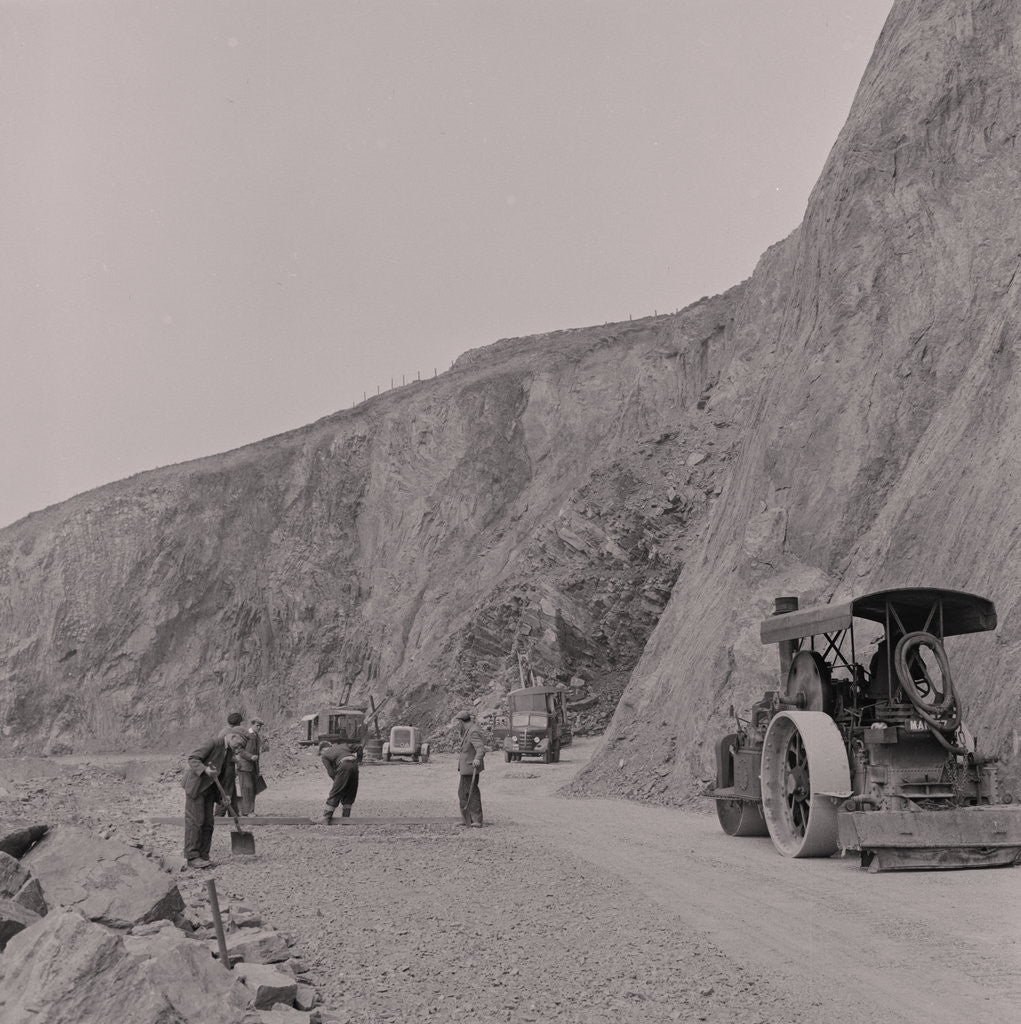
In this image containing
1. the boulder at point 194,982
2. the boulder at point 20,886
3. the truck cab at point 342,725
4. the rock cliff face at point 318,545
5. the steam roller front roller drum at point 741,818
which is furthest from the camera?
the rock cliff face at point 318,545

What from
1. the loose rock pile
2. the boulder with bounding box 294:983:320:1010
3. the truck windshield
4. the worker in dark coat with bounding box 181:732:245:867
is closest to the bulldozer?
the loose rock pile

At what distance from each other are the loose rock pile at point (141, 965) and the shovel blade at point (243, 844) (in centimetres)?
374

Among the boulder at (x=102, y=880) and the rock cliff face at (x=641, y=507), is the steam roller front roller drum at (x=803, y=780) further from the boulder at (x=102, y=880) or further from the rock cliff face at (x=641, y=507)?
the boulder at (x=102, y=880)

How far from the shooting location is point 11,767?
100 ft

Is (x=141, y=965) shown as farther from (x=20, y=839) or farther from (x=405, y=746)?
(x=405, y=746)

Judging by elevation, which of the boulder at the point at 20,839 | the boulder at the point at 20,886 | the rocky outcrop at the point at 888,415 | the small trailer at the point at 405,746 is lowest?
the boulder at the point at 20,886

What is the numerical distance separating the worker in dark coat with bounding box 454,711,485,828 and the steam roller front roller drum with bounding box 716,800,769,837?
3194 millimetres

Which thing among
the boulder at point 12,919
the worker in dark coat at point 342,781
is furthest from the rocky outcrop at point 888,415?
the boulder at point 12,919

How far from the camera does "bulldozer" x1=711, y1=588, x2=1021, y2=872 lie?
1029cm

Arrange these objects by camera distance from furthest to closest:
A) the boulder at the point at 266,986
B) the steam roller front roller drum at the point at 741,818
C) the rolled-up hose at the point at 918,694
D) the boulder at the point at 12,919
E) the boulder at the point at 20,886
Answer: the steam roller front roller drum at the point at 741,818 → the rolled-up hose at the point at 918,694 → the boulder at the point at 20,886 → the boulder at the point at 12,919 → the boulder at the point at 266,986

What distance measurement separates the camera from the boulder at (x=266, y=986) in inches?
235

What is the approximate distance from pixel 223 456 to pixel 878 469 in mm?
48739

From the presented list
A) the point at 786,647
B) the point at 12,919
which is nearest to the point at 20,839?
the point at 12,919

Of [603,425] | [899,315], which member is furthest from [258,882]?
[603,425]
